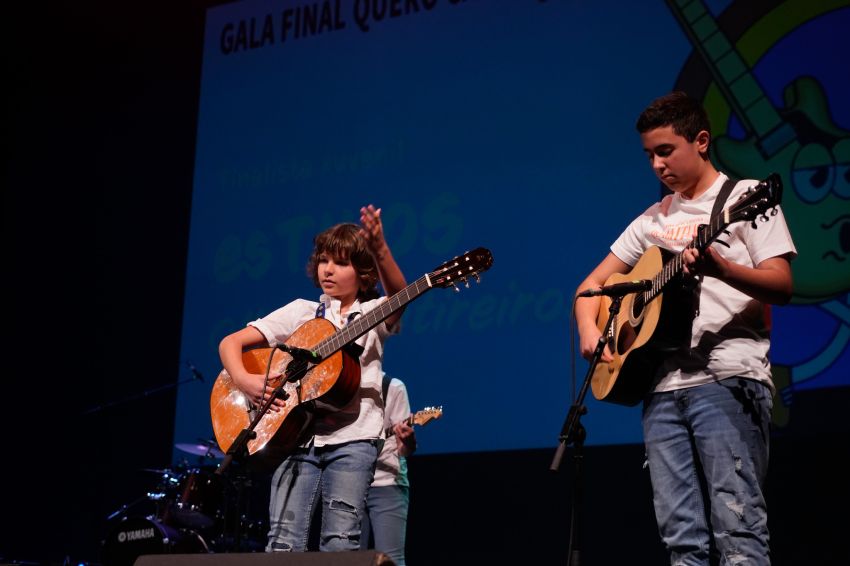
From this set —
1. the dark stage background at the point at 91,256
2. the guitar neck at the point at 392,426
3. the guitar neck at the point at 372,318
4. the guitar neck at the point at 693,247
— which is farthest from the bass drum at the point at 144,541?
the guitar neck at the point at 693,247

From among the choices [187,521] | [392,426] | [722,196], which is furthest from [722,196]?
[187,521]

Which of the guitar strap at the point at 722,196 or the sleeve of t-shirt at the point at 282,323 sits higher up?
the guitar strap at the point at 722,196

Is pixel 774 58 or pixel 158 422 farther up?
pixel 774 58

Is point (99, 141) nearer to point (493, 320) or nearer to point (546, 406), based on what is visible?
point (493, 320)

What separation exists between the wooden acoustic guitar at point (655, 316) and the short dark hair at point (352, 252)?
112cm

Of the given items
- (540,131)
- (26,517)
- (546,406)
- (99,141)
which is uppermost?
(99,141)

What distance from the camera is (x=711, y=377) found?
289cm

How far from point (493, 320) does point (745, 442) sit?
114 inches

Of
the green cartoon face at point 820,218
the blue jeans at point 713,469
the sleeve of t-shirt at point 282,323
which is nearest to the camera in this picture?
the blue jeans at point 713,469

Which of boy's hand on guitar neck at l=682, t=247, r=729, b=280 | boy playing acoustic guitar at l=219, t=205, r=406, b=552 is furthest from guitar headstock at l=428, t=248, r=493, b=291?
boy's hand on guitar neck at l=682, t=247, r=729, b=280

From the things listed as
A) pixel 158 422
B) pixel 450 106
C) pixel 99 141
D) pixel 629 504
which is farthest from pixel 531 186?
pixel 99 141

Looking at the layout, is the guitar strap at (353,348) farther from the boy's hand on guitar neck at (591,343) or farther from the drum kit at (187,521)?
the drum kit at (187,521)

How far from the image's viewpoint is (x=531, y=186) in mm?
5625

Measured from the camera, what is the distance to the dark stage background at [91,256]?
24.3 ft
